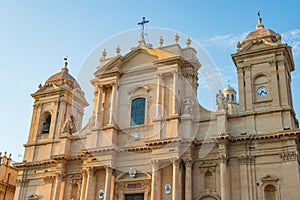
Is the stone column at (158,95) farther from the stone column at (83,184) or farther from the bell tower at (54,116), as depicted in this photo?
the bell tower at (54,116)

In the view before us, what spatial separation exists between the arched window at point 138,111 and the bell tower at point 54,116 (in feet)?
14.8

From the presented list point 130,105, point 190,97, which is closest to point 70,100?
point 130,105

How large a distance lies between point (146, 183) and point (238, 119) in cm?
607

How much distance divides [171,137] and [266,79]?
627 centimetres

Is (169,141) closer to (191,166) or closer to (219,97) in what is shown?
(191,166)

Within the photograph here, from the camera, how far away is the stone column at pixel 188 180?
2131 cm

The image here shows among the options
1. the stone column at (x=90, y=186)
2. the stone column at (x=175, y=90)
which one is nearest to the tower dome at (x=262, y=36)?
the stone column at (x=175, y=90)

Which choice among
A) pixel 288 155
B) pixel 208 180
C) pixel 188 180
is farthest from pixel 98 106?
pixel 288 155

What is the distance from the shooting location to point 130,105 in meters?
25.7

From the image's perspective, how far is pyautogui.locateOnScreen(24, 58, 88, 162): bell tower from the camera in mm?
27406

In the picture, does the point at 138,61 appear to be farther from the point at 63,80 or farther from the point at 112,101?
the point at 63,80

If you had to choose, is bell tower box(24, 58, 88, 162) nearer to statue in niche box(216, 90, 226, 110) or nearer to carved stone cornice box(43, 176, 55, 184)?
carved stone cornice box(43, 176, 55, 184)

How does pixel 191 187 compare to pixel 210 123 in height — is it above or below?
below

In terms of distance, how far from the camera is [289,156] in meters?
20.7
